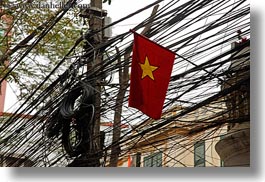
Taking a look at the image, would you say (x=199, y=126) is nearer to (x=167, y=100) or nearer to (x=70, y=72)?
(x=167, y=100)

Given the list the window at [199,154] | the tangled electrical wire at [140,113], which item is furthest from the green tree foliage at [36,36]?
the window at [199,154]

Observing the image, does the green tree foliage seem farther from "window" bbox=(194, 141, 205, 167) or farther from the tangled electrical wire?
"window" bbox=(194, 141, 205, 167)

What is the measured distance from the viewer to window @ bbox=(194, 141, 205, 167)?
64.8 inches

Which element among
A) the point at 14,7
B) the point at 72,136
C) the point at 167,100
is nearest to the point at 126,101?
the point at 167,100

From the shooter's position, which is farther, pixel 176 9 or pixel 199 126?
pixel 176 9

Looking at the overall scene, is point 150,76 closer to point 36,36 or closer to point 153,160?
point 153,160

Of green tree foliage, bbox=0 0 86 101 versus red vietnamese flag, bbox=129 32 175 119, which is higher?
green tree foliage, bbox=0 0 86 101

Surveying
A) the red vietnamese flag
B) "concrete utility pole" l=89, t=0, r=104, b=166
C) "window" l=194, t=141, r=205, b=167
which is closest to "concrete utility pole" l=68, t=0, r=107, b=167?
"concrete utility pole" l=89, t=0, r=104, b=166

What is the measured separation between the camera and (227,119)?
164 cm

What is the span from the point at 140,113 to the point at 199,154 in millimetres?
248

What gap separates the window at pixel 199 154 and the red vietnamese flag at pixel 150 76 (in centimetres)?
17

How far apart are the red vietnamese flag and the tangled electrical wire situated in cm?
2

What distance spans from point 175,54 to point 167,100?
6.5 inches

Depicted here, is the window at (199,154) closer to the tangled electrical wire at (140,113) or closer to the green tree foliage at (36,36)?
the tangled electrical wire at (140,113)
